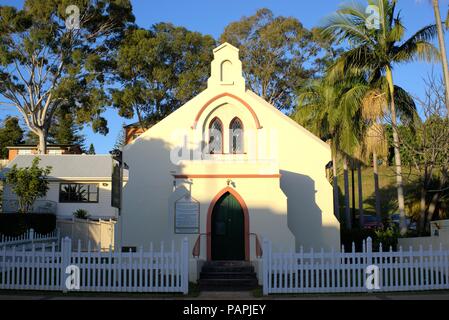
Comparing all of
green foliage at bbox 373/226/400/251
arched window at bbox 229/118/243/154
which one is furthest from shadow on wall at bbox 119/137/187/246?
green foliage at bbox 373/226/400/251

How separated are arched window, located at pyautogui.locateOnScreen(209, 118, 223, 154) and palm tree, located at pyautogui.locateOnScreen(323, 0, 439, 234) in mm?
7610

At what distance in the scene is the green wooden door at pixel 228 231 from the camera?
65.7 ft

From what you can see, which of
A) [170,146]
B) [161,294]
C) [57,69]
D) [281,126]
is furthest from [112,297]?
[57,69]

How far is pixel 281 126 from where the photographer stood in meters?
21.9

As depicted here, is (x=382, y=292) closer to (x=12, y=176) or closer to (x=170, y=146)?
(x=170, y=146)

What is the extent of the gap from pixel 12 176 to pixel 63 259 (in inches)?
631

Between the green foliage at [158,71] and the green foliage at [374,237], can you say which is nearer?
the green foliage at [374,237]

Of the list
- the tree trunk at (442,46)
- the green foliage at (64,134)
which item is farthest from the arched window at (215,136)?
the green foliage at (64,134)

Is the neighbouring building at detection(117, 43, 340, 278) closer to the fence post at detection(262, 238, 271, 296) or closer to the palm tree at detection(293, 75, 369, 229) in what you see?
the palm tree at detection(293, 75, 369, 229)

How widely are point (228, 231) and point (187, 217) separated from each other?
63.0 inches

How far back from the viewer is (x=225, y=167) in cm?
2014

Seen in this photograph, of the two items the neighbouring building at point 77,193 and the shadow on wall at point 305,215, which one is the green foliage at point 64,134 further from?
the shadow on wall at point 305,215

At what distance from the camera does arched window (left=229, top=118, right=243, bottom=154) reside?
21.9 m

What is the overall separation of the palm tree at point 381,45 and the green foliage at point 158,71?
16913 millimetres
